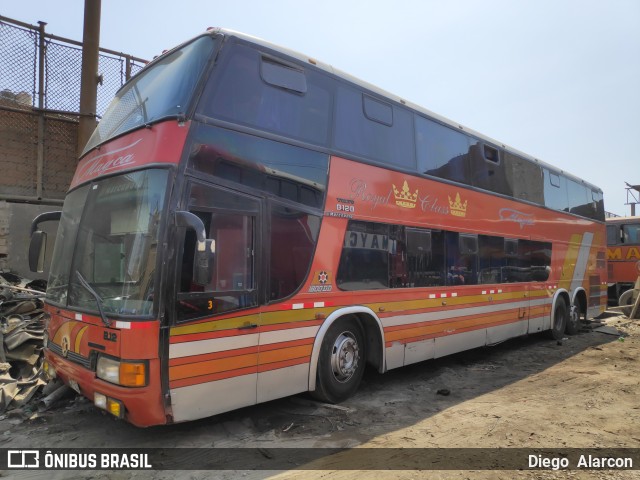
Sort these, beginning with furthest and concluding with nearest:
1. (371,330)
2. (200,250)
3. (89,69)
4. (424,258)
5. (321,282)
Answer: (89,69), (424,258), (371,330), (321,282), (200,250)

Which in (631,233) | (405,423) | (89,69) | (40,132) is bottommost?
(405,423)

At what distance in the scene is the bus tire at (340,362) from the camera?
523cm

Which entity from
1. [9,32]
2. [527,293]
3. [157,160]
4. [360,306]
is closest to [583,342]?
[527,293]

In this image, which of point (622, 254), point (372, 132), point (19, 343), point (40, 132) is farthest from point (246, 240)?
point (622, 254)

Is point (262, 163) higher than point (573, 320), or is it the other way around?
point (262, 163)

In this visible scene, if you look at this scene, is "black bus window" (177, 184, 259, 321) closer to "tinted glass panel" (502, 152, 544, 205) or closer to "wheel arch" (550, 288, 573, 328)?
"tinted glass panel" (502, 152, 544, 205)

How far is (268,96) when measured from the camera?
4766 millimetres

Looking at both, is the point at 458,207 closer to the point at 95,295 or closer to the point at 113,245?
the point at 113,245

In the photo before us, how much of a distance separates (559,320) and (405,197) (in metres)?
6.97

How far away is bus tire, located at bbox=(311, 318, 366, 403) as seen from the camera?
5.23 m

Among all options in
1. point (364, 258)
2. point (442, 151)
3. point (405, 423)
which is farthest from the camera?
point (442, 151)

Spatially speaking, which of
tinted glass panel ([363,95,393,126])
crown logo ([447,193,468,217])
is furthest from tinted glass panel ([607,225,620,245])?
tinted glass panel ([363,95,393,126])

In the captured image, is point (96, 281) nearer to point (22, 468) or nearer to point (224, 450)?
point (22, 468)

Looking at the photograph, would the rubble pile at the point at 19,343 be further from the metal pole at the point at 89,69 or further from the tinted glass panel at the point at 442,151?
the tinted glass panel at the point at 442,151
